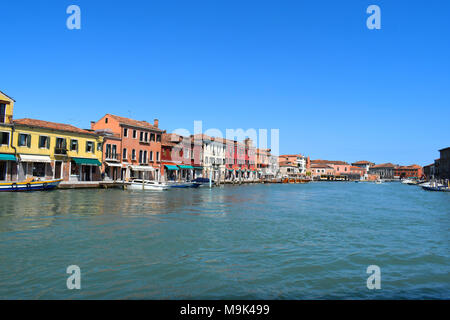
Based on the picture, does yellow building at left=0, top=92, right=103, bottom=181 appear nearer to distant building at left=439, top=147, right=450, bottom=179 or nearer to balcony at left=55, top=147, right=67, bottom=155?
balcony at left=55, top=147, right=67, bottom=155

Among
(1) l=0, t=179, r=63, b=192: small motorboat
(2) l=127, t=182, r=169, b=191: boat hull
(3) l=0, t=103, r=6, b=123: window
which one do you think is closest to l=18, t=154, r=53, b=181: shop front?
(1) l=0, t=179, r=63, b=192: small motorboat

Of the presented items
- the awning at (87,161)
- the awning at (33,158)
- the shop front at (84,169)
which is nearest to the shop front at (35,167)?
the awning at (33,158)

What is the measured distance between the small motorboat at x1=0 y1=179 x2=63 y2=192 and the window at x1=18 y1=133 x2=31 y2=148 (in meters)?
4.31

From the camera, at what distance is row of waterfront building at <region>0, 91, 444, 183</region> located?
30609mm

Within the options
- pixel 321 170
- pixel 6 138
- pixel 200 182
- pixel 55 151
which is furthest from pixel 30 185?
pixel 321 170

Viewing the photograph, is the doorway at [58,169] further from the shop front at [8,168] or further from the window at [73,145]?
the shop front at [8,168]

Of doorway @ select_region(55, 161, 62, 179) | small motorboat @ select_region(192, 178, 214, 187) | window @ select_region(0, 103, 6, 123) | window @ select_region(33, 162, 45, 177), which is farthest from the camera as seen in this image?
small motorboat @ select_region(192, 178, 214, 187)

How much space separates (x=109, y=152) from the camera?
40156mm

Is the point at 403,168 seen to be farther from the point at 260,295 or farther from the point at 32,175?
the point at 260,295

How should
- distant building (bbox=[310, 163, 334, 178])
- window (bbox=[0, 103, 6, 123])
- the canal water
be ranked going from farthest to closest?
1. distant building (bbox=[310, 163, 334, 178])
2. window (bbox=[0, 103, 6, 123])
3. the canal water

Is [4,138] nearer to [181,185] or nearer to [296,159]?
[181,185]
